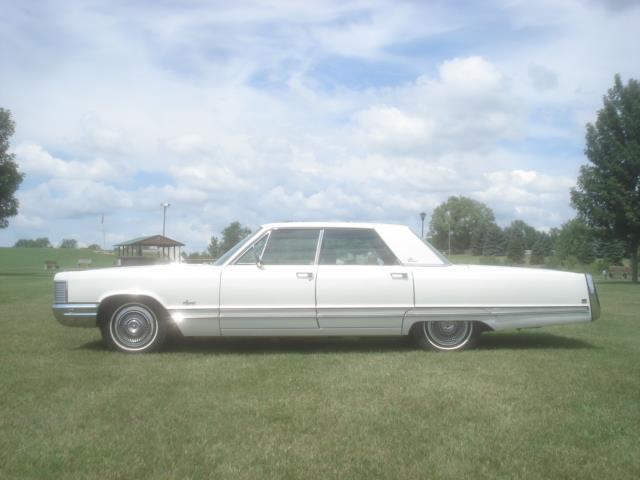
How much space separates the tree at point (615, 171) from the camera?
30484 millimetres

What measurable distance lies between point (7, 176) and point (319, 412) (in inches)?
1644

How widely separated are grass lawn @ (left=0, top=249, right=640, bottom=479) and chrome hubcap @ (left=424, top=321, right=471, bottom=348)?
227 millimetres

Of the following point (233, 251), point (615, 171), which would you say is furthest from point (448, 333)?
point (615, 171)

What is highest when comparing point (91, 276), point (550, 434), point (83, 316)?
point (91, 276)

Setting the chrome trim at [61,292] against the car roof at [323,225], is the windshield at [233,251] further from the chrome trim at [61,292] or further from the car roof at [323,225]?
the chrome trim at [61,292]

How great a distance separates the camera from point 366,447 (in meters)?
4.08

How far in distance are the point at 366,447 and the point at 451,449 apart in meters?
0.52

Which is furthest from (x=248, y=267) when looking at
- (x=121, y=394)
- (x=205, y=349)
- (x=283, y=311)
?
(x=121, y=394)

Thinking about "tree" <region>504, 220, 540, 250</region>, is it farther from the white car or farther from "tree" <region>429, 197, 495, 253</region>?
the white car

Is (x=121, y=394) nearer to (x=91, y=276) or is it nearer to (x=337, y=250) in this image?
(x=91, y=276)

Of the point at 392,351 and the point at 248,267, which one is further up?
the point at 248,267

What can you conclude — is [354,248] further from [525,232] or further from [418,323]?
[525,232]

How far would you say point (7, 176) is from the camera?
41312 mm

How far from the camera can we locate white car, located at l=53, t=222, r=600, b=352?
735 cm
